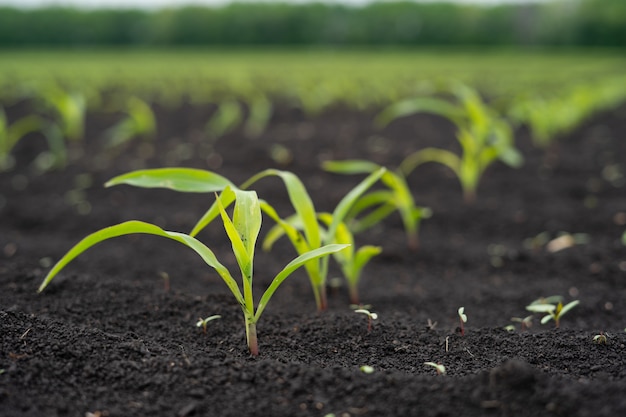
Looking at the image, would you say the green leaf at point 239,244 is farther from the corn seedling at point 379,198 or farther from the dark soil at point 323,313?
the corn seedling at point 379,198

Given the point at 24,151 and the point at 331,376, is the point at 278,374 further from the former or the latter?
the point at 24,151

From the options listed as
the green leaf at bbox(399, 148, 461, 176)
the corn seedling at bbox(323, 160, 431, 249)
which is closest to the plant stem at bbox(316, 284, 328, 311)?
the corn seedling at bbox(323, 160, 431, 249)

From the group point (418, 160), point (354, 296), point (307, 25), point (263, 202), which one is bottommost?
point (354, 296)

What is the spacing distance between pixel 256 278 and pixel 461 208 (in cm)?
152

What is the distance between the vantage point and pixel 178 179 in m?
1.78

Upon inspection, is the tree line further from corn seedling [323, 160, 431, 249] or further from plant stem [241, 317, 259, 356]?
plant stem [241, 317, 259, 356]

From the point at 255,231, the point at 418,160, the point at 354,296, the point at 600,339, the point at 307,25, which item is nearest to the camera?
the point at 255,231

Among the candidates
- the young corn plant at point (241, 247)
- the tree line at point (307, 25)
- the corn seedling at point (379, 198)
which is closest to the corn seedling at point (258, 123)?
the corn seedling at point (379, 198)

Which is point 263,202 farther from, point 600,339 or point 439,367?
point 600,339

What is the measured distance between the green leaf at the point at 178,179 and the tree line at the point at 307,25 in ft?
103

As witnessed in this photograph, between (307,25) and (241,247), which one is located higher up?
Answer: (307,25)

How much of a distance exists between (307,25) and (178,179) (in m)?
34.4

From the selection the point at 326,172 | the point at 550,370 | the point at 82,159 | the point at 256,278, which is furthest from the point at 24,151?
the point at 550,370

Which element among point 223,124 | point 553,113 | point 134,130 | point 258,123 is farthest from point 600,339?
point 258,123
